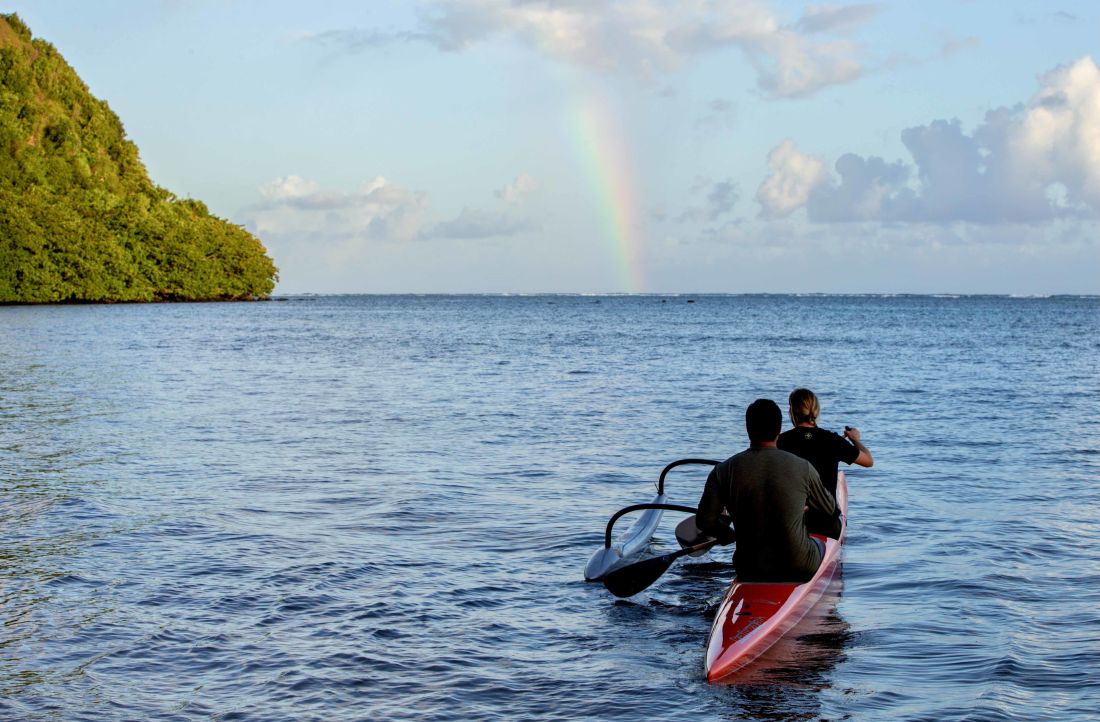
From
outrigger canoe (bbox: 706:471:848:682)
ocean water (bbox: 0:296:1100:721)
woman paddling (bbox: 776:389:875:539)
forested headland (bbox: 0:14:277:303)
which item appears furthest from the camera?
forested headland (bbox: 0:14:277:303)

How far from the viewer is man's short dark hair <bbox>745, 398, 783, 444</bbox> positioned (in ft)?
27.1

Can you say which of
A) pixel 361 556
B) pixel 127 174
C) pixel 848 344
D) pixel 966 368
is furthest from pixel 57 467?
pixel 127 174

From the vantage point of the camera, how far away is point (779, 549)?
878 cm

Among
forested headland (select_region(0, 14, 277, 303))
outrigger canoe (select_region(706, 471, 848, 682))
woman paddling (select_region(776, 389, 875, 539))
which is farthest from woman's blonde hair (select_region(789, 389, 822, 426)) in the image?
forested headland (select_region(0, 14, 277, 303))

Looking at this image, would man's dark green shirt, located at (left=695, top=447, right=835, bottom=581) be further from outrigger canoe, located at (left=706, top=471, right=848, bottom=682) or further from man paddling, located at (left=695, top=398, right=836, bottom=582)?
outrigger canoe, located at (left=706, top=471, right=848, bottom=682)

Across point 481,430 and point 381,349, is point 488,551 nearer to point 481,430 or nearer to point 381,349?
point 481,430

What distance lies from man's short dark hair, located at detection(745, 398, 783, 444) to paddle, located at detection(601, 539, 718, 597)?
7.48 feet

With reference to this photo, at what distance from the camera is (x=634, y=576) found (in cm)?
1029

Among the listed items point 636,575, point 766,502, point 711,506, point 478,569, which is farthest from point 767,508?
point 478,569

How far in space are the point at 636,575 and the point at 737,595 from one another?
62.7 inches

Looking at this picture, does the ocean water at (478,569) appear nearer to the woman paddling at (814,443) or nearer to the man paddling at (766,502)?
the man paddling at (766,502)

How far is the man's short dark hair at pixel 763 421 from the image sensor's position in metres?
8.27

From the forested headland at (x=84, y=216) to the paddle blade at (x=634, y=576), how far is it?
11700 cm

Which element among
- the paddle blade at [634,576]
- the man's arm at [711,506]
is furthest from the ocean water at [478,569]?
the man's arm at [711,506]
